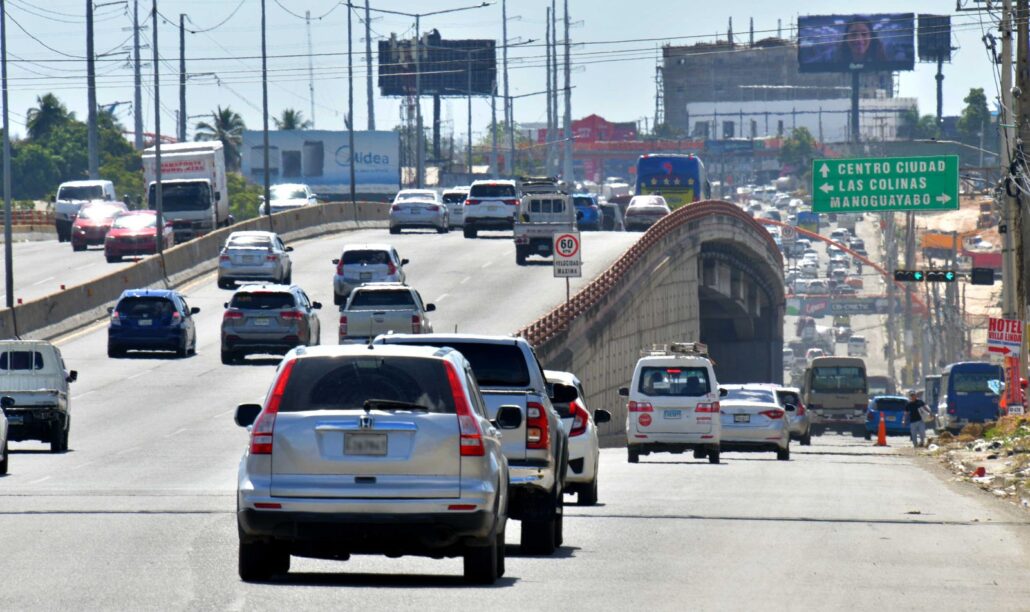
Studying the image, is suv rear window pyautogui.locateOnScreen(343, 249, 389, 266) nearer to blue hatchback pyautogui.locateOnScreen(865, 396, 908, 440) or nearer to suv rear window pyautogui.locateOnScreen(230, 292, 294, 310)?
suv rear window pyautogui.locateOnScreen(230, 292, 294, 310)

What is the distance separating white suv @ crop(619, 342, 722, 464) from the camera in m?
31.5

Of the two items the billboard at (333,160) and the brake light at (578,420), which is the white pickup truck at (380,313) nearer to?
the brake light at (578,420)

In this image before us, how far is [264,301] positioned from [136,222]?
23.0m

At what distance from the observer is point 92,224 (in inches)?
2795

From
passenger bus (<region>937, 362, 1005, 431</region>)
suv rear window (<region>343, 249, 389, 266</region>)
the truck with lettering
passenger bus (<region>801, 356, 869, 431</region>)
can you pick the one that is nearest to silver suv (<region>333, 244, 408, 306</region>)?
suv rear window (<region>343, 249, 389, 266</region>)

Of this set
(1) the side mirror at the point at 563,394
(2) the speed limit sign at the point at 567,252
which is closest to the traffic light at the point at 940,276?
(2) the speed limit sign at the point at 567,252

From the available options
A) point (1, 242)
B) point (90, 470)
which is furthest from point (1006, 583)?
point (1, 242)

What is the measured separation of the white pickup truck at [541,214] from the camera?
61.2 m

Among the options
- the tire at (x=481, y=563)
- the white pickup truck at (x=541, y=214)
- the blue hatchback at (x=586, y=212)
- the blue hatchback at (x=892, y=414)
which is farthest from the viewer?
the blue hatchback at (x=586, y=212)

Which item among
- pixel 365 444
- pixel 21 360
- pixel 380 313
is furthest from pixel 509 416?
pixel 380 313

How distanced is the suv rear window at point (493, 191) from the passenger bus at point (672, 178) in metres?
18.2

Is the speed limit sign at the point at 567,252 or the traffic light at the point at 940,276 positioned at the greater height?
the speed limit sign at the point at 567,252

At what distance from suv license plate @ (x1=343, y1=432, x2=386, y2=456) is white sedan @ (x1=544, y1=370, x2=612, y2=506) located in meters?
7.58

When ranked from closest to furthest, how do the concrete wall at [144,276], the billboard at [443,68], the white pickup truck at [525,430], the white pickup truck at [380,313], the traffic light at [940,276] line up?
the white pickup truck at [525,430] < the white pickup truck at [380,313] < the concrete wall at [144,276] < the traffic light at [940,276] < the billboard at [443,68]
